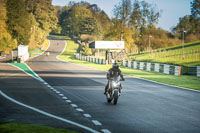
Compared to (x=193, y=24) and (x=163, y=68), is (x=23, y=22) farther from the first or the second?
(x=163, y=68)

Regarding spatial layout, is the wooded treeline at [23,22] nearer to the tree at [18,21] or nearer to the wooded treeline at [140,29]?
the tree at [18,21]

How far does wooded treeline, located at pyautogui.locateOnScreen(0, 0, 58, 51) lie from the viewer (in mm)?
89600

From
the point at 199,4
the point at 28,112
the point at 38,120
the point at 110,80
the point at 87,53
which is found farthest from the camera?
the point at 199,4

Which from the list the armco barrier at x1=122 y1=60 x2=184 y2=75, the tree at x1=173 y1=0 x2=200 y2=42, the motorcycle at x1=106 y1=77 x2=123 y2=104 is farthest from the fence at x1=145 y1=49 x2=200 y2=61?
the motorcycle at x1=106 y1=77 x2=123 y2=104

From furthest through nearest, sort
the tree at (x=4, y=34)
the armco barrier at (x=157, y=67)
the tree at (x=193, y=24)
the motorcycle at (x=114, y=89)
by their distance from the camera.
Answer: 1. the tree at (x=193, y=24)
2. the tree at (x=4, y=34)
3. the armco barrier at (x=157, y=67)
4. the motorcycle at (x=114, y=89)

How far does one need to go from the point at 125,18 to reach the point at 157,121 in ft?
308

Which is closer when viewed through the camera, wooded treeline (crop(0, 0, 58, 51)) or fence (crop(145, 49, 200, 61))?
fence (crop(145, 49, 200, 61))

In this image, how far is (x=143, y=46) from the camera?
375 ft

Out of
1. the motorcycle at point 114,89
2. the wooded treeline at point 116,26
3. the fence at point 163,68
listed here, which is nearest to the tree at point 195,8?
the wooded treeline at point 116,26

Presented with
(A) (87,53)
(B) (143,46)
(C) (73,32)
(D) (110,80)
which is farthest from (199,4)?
(D) (110,80)

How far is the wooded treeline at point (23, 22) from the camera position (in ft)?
294

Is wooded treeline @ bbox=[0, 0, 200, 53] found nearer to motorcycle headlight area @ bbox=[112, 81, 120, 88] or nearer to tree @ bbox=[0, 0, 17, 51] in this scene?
tree @ bbox=[0, 0, 17, 51]

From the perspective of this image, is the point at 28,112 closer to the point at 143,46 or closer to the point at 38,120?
the point at 38,120

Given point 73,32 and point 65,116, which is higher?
point 73,32
